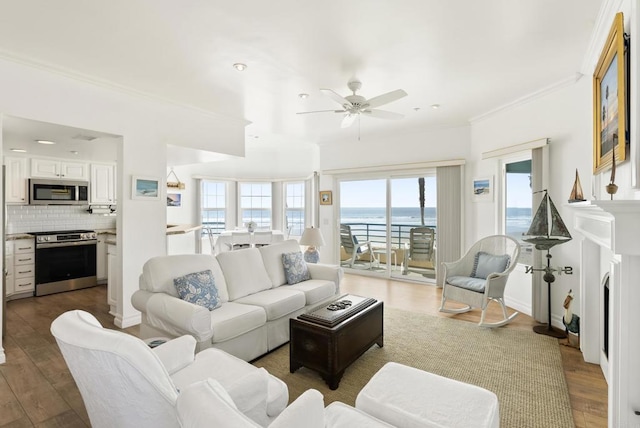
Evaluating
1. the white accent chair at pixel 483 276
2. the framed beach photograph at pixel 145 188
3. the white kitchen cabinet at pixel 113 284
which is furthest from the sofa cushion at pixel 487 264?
the white kitchen cabinet at pixel 113 284

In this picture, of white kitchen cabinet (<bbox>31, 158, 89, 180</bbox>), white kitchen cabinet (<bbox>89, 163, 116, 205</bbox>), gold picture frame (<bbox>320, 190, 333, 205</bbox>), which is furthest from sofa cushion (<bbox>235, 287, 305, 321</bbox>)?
white kitchen cabinet (<bbox>31, 158, 89, 180</bbox>)

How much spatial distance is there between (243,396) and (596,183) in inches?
128

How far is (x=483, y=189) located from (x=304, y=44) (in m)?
3.54

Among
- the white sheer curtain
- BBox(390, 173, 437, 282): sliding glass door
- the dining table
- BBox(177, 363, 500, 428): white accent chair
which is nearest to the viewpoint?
BBox(177, 363, 500, 428): white accent chair

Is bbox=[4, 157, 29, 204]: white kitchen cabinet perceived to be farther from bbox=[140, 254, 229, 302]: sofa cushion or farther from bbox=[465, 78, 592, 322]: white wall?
bbox=[465, 78, 592, 322]: white wall

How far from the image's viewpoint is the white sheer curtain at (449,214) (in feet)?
17.2

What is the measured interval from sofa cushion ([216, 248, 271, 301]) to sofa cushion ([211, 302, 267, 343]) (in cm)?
26

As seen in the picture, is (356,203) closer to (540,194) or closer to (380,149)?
(380,149)

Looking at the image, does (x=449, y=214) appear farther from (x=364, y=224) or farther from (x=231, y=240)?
(x=231, y=240)

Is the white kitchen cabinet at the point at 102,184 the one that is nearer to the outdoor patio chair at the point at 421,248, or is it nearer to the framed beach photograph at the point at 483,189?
the outdoor patio chair at the point at 421,248

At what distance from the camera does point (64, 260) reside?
515 cm

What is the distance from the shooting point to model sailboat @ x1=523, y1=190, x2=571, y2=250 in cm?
331

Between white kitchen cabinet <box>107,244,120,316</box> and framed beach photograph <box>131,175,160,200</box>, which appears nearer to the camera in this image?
framed beach photograph <box>131,175,160,200</box>

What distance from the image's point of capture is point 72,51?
9.05 feet
